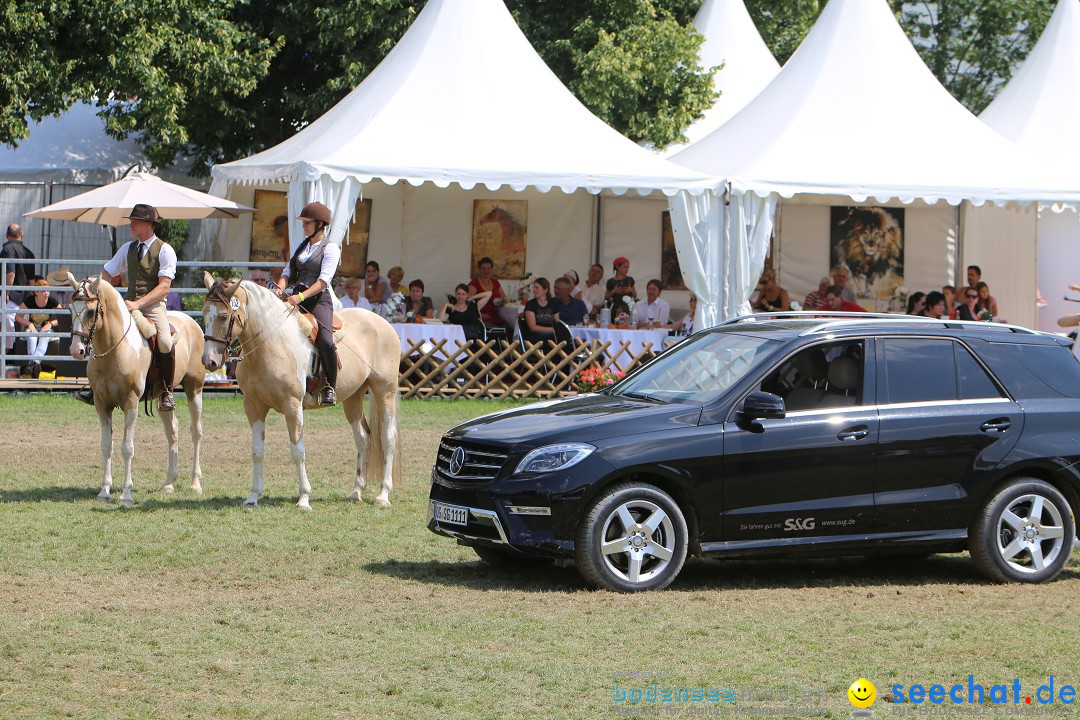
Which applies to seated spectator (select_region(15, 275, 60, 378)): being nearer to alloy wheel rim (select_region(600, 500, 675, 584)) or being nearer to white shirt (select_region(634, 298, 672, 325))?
white shirt (select_region(634, 298, 672, 325))

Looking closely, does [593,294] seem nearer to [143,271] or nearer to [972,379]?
A: [143,271]

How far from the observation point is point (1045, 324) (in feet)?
91.2

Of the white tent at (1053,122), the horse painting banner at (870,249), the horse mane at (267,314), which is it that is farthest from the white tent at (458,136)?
the white tent at (1053,122)

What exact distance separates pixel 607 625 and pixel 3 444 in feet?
33.2

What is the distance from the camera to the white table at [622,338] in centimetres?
2245

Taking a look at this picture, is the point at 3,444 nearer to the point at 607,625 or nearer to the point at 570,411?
the point at 570,411

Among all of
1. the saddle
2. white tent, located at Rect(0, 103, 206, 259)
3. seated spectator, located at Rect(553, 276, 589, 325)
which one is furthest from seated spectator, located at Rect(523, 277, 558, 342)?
white tent, located at Rect(0, 103, 206, 259)

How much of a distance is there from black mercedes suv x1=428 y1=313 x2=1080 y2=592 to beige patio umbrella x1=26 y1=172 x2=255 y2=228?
1387cm

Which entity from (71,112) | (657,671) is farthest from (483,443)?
(71,112)

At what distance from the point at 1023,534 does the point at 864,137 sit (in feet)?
47.9

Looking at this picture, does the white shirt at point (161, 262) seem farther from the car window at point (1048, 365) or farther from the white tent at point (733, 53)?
the white tent at point (733, 53)

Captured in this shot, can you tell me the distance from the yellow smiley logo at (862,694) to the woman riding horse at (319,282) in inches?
266

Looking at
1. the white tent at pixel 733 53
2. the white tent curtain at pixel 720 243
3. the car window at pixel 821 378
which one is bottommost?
the car window at pixel 821 378

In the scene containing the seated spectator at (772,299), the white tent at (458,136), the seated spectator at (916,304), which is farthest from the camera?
the seated spectator at (916,304)
